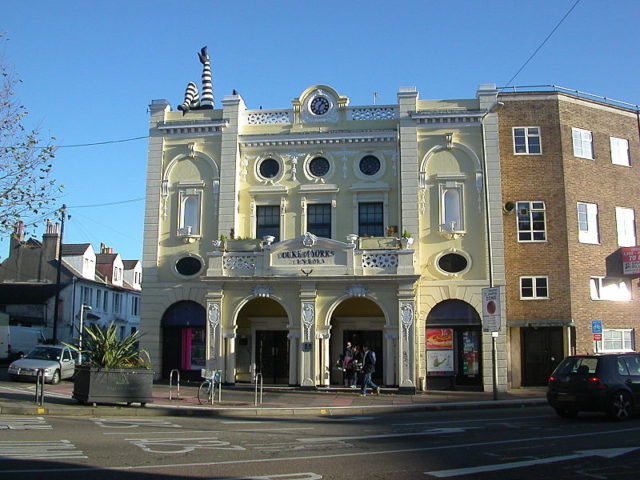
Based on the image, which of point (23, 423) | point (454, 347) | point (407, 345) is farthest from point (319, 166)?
point (23, 423)

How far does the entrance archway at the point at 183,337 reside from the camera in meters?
27.4

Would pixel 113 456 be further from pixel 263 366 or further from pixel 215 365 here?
pixel 263 366

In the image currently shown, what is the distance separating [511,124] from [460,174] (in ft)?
10.4

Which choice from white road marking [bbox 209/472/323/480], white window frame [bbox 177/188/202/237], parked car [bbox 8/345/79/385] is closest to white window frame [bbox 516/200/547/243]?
white window frame [bbox 177/188/202/237]

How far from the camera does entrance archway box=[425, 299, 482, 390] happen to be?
25859mm

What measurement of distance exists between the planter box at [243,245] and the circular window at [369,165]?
17.9 ft

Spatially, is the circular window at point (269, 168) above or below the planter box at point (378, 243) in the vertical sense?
above

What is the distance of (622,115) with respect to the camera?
29438 mm

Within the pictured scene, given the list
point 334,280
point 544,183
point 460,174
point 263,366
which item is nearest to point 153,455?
point 334,280

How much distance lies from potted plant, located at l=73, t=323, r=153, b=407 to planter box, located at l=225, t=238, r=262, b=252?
29.0ft

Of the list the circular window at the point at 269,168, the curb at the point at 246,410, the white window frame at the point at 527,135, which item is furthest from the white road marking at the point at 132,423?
the white window frame at the point at 527,135

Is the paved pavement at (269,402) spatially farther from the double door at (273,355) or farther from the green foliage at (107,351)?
the double door at (273,355)

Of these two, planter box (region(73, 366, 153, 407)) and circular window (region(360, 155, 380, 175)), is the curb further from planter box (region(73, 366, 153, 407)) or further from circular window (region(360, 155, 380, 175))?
circular window (region(360, 155, 380, 175))

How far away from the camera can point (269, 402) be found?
68.6ft
